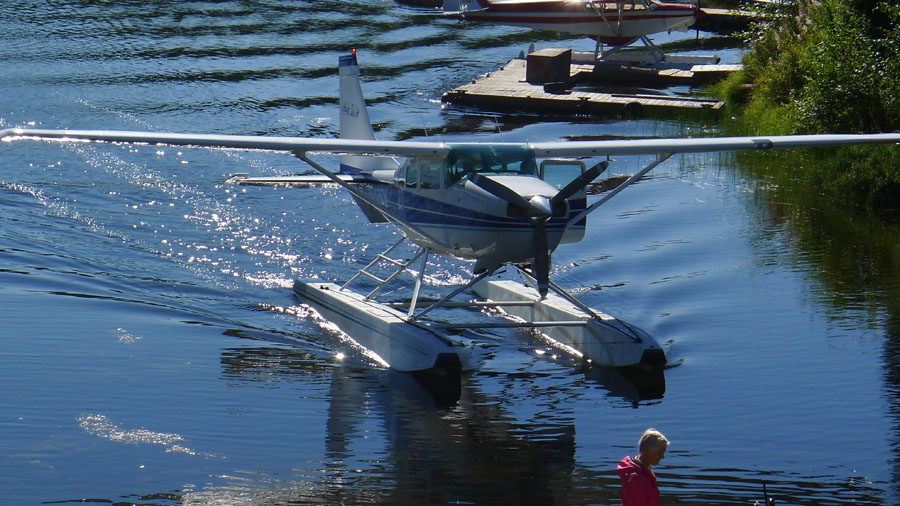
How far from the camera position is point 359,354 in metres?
10.9

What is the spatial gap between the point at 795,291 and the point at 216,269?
283 inches

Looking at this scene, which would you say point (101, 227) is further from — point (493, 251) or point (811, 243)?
point (811, 243)

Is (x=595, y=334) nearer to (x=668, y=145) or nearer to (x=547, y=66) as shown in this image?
(x=668, y=145)

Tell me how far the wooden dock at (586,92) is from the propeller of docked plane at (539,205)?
1265 centimetres

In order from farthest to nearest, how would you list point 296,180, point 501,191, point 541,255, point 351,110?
point 351,110 < point 296,180 < point 541,255 < point 501,191

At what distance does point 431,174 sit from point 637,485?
5376 mm

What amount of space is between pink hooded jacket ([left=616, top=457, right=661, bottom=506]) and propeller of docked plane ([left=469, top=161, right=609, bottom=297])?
375 cm

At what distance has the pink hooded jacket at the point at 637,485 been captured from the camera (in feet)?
18.0

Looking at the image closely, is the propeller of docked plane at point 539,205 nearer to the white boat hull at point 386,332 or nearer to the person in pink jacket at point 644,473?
the white boat hull at point 386,332

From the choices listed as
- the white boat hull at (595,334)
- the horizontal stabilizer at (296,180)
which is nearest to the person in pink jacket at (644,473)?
the white boat hull at (595,334)

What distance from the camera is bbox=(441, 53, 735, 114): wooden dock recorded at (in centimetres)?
2184

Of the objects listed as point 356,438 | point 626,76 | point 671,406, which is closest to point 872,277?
point 671,406

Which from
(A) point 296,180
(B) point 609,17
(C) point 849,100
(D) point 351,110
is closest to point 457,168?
(A) point 296,180

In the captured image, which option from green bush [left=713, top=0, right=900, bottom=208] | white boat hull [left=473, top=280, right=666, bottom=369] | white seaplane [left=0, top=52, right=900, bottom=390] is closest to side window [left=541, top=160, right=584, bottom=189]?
white seaplane [left=0, top=52, right=900, bottom=390]
